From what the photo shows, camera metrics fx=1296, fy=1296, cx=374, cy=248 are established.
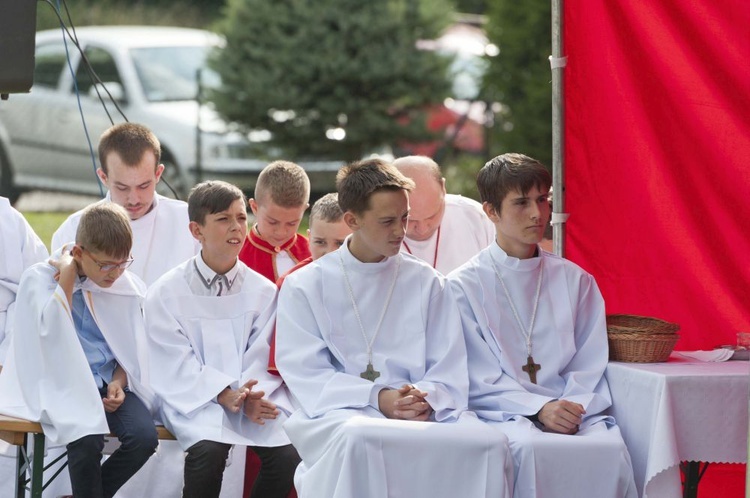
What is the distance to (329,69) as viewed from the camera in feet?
44.4

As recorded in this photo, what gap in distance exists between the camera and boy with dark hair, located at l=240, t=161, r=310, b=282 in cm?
590

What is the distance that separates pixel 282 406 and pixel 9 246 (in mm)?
1619

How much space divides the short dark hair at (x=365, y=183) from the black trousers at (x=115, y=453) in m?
1.19

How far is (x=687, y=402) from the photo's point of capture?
182 inches

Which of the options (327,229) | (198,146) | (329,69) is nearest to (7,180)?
(198,146)

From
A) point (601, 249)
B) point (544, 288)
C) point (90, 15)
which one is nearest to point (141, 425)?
point (544, 288)

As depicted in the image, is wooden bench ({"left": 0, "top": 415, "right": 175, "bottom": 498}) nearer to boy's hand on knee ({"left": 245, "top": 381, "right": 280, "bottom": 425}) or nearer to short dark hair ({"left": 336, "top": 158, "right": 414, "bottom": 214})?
boy's hand on knee ({"left": 245, "top": 381, "right": 280, "bottom": 425})

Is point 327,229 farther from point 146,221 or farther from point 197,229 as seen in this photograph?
point 146,221

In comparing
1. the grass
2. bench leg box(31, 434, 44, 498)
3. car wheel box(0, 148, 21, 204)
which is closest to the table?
bench leg box(31, 434, 44, 498)

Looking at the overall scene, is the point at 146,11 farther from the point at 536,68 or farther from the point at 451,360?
the point at 451,360

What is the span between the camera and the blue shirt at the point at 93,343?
17.6ft

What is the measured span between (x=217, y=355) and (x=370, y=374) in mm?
848

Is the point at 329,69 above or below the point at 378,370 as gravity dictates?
above

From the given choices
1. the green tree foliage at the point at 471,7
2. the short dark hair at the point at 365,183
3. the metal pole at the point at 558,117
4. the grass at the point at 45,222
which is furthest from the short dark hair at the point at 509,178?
the green tree foliage at the point at 471,7
